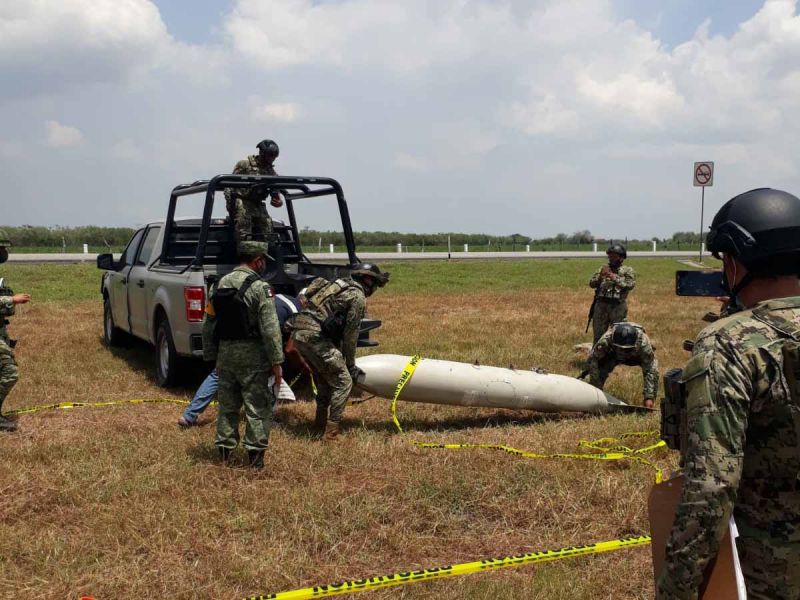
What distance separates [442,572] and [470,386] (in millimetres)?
3326

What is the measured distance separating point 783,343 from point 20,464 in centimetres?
524

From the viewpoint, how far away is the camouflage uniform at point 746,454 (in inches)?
73.7

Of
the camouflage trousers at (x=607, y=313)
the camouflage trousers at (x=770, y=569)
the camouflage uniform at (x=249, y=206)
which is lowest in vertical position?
the camouflage trousers at (x=607, y=313)

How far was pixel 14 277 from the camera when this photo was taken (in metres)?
21.6

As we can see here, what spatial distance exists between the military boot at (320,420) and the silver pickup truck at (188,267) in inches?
51.0

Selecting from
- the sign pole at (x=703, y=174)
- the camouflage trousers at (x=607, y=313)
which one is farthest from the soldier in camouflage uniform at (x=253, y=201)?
the sign pole at (x=703, y=174)

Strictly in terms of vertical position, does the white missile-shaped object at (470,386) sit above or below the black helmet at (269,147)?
below

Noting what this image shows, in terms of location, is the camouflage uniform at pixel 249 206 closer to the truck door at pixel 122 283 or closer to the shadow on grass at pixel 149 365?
the shadow on grass at pixel 149 365

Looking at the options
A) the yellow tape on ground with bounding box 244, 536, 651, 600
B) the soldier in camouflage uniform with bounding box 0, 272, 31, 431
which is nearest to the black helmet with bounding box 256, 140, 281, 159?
the soldier in camouflage uniform with bounding box 0, 272, 31, 431

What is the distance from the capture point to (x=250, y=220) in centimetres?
833

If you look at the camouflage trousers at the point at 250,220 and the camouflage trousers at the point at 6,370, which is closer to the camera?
the camouflage trousers at the point at 6,370

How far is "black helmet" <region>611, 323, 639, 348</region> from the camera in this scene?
743 cm

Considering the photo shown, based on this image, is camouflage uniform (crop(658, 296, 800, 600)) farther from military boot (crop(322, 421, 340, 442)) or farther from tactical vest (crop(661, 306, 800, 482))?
military boot (crop(322, 421, 340, 442))

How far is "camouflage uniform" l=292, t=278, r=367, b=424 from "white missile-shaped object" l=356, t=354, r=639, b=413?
0.40 metres
